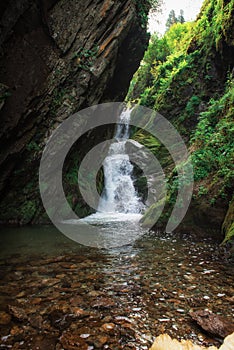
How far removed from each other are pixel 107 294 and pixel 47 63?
665 centimetres

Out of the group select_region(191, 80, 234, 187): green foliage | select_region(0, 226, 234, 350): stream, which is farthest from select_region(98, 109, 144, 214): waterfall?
select_region(0, 226, 234, 350): stream

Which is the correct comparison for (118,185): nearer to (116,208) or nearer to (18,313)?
(116,208)

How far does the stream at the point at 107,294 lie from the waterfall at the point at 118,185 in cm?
644

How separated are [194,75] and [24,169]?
970cm

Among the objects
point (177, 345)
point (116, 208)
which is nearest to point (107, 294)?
point (177, 345)

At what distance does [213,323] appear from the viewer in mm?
2098

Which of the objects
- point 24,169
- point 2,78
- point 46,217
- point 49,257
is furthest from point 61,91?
point 49,257

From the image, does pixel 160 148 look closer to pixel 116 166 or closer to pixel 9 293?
pixel 116 166

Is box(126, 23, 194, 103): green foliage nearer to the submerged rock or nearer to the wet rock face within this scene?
the wet rock face

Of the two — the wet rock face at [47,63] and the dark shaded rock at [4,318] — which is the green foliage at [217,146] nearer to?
the wet rock face at [47,63]

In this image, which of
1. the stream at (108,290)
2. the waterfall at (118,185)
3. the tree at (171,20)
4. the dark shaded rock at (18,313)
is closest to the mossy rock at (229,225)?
the stream at (108,290)

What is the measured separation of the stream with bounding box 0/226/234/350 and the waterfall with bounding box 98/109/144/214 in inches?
254

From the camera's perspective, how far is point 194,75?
39.7 feet

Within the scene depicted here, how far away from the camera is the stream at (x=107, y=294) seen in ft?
6.58
